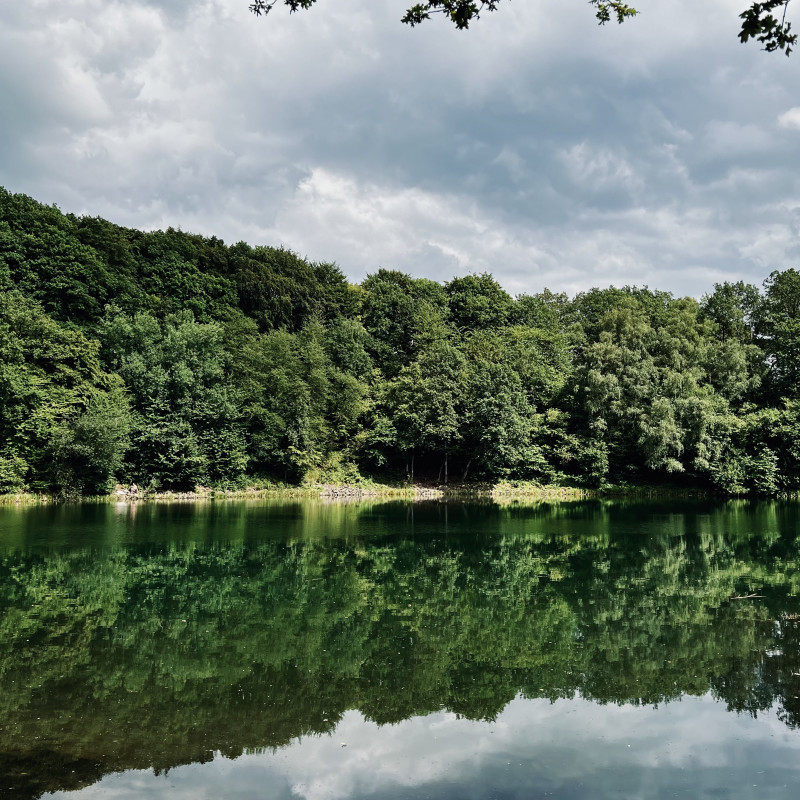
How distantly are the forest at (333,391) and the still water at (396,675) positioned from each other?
25.6 metres

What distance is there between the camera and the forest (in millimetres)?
42219

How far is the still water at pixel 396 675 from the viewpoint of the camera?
247 inches

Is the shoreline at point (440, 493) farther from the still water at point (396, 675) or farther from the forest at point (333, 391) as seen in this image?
the still water at point (396, 675)

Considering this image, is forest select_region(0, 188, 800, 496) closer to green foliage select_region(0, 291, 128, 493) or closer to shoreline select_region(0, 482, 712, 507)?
green foliage select_region(0, 291, 128, 493)

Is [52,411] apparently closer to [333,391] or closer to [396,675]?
[333,391]

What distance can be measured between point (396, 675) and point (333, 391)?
148ft

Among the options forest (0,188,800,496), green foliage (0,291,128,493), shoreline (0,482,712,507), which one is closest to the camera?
green foliage (0,291,128,493)

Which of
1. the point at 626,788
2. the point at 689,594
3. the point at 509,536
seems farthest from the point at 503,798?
the point at 509,536

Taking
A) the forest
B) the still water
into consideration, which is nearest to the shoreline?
the forest

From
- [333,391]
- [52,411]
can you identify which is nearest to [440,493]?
[333,391]

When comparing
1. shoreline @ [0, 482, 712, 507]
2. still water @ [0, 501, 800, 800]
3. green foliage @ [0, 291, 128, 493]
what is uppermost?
green foliage @ [0, 291, 128, 493]

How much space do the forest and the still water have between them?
2561 centimetres

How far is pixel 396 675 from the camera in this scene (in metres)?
8.78

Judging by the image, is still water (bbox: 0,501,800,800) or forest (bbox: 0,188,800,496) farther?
forest (bbox: 0,188,800,496)
